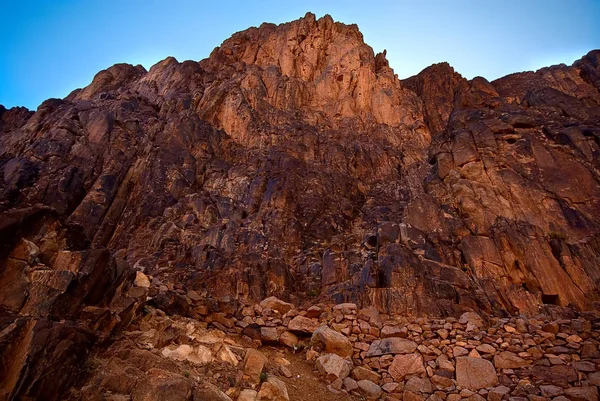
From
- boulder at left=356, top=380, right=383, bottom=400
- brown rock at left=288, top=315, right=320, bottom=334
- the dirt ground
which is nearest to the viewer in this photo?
the dirt ground

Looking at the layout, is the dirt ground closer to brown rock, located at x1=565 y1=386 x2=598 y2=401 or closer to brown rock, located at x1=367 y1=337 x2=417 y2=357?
brown rock, located at x1=367 y1=337 x2=417 y2=357

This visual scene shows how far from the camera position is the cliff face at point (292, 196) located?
9758 mm

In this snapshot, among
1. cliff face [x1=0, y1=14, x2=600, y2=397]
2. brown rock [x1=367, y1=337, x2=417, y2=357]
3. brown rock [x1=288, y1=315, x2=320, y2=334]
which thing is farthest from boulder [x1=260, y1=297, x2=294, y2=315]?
brown rock [x1=367, y1=337, x2=417, y2=357]

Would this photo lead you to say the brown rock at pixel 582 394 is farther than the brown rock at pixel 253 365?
No

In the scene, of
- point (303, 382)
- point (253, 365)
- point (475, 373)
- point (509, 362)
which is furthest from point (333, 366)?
point (509, 362)

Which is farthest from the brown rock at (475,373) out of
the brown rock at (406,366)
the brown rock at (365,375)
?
the brown rock at (365,375)

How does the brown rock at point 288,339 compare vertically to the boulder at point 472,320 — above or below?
below

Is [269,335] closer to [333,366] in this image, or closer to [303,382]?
[303,382]

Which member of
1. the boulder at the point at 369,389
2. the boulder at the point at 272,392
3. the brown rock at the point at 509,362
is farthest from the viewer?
the brown rock at the point at 509,362

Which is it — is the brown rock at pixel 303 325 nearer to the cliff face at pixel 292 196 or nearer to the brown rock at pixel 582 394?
the cliff face at pixel 292 196

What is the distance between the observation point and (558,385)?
8.94m

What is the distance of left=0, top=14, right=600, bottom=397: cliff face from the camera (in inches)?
384

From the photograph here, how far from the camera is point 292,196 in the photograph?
29.3 m

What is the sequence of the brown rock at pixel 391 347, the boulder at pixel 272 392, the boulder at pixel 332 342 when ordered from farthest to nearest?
the boulder at pixel 332 342
the brown rock at pixel 391 347
the boulder at pixel 272 392
